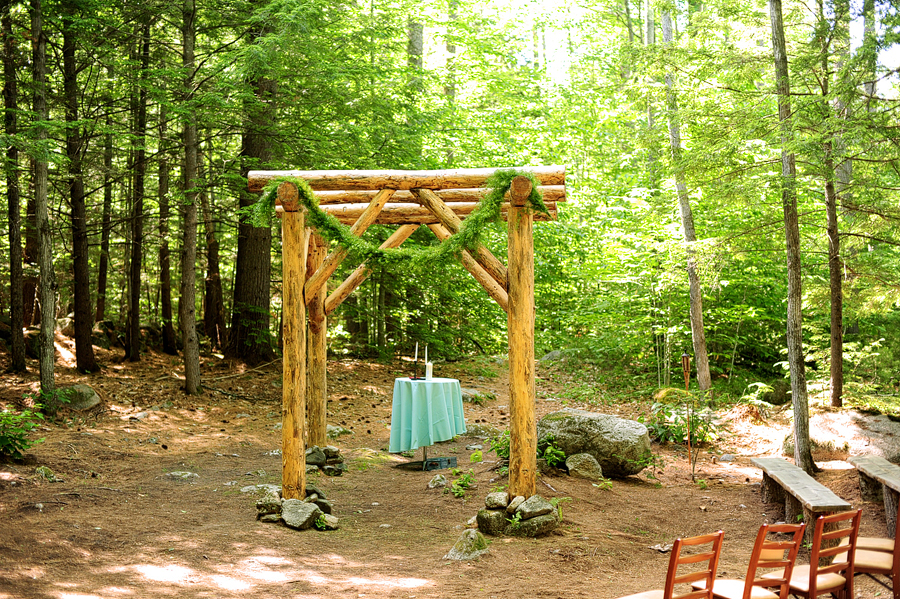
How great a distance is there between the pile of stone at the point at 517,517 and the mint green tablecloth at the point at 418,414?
2.23 meters

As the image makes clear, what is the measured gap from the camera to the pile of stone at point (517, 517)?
5945 millimetres

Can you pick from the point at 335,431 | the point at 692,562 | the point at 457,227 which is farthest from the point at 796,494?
the point at 335,431

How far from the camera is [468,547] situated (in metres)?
5.48

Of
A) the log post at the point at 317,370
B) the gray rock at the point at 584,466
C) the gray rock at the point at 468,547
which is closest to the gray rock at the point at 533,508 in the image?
the gray rock at the point at 468,547

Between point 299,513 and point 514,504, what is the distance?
205 cm

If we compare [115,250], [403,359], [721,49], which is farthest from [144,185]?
[721,49]

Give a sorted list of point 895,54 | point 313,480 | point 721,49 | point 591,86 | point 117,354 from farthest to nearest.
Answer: point 591,86
point 117,354
point 721,49
point 313,480
point 895,54

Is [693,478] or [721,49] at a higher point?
[721,49]

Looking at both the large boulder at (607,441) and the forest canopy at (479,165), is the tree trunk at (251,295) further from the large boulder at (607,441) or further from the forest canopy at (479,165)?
the large boulder at (607,441)

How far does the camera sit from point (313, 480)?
8000 mm

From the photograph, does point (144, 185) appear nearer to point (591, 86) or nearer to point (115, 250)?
point (115, 250)

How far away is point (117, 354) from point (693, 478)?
11.6m

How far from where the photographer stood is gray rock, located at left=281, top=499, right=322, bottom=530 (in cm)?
618

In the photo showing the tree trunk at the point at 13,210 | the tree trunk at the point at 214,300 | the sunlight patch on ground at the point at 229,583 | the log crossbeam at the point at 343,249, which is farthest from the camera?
the tree trunk at the point at 214,300
